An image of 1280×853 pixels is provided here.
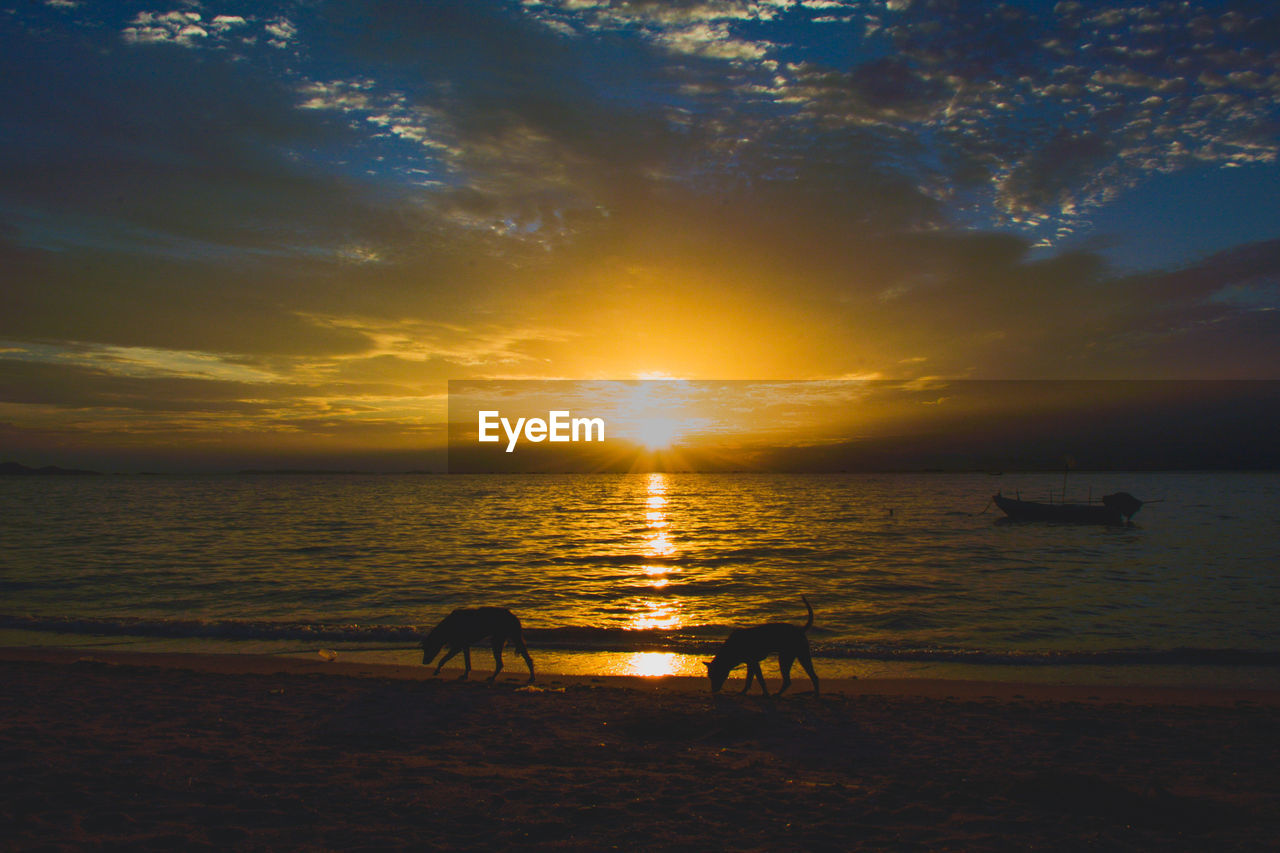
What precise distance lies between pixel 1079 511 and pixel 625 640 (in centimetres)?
5639

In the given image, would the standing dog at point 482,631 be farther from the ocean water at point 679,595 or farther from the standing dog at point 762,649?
the standing dog at point 762,649

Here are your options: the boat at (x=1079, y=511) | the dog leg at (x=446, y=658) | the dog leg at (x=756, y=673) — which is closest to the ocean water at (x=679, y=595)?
the dog leg at (x=446, y=658)

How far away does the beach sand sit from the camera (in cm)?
576

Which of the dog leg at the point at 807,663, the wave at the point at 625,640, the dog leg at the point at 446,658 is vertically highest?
the dog leg at the point at 807,663

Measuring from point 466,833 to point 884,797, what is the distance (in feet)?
13.2

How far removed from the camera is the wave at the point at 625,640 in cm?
1430

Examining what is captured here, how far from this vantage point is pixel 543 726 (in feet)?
29.5

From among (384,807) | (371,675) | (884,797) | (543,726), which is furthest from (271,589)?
(884,797)

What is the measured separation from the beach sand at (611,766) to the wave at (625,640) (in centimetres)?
279

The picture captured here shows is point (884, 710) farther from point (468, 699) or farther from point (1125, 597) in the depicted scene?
point (1125, 597)

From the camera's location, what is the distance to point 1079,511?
57719mm

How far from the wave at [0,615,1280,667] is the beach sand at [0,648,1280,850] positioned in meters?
2.79

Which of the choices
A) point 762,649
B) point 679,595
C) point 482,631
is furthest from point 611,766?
point 679,595

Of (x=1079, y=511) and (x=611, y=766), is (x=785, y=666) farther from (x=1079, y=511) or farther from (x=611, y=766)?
(x=1079, y=511)
